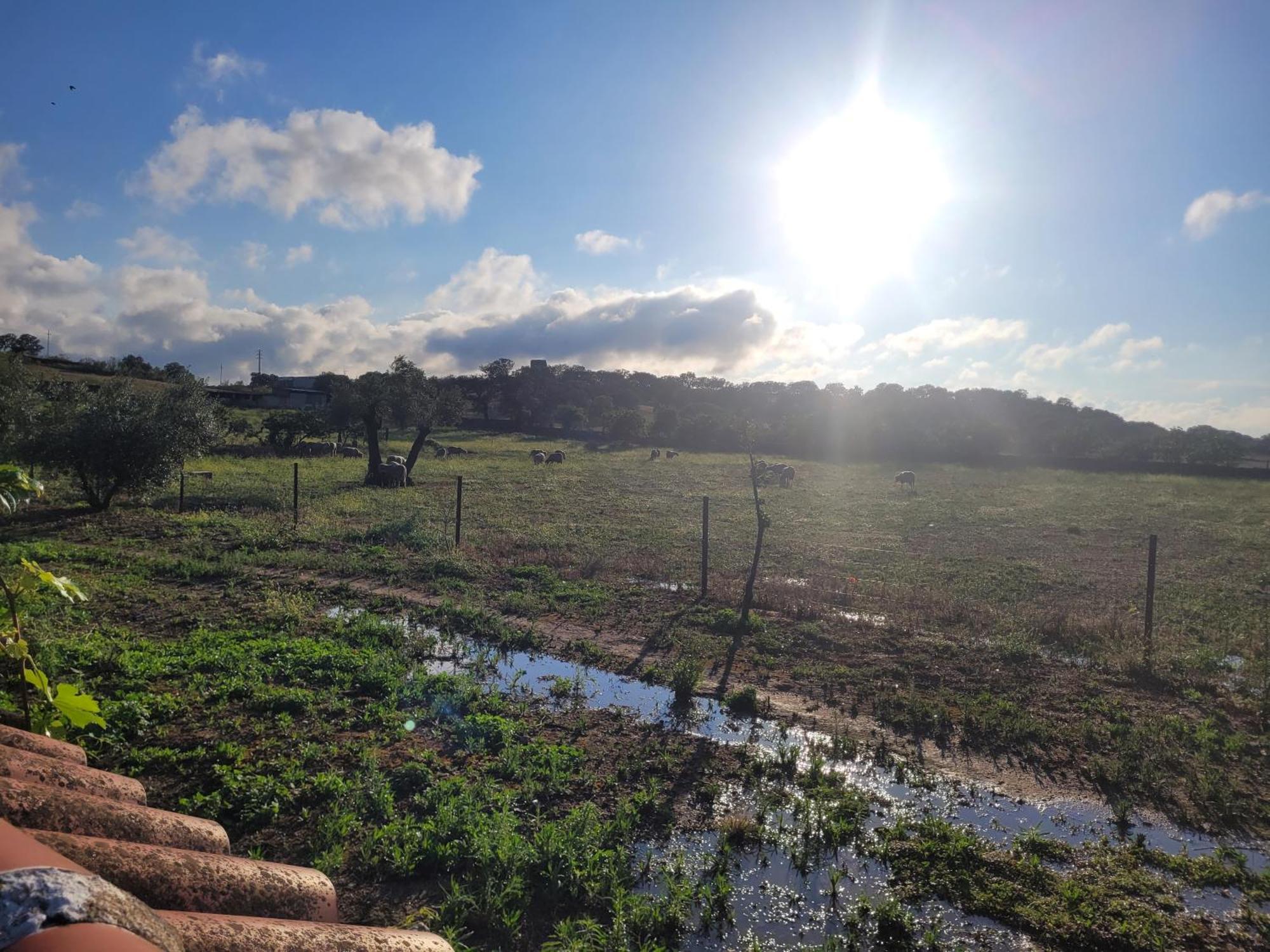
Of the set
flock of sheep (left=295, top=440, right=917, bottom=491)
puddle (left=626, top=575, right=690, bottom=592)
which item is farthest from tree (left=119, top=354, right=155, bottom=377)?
puddle (left=626, top=575, right=690, bottom=592)

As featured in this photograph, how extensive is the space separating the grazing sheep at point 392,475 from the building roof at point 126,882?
27.3 meters

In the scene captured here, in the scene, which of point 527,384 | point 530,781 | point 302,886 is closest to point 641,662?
point 530,781

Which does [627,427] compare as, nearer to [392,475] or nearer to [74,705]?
[392,475]

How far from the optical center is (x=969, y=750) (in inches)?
299

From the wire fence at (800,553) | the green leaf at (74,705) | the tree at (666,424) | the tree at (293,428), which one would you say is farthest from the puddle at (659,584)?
the tree at (666,424)

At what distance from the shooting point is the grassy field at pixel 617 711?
5.04 m

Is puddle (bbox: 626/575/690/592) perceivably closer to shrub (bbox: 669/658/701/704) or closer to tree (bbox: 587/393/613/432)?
shrub (bbox: 669/658/701/704)

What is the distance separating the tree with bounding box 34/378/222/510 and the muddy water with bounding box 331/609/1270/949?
14.4 m

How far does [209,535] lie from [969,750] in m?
15.9

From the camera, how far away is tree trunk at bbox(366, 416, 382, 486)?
97.2 ft

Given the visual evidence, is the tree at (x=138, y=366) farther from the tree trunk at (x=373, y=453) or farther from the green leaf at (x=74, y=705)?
the green leaf at (x=74, y=705)

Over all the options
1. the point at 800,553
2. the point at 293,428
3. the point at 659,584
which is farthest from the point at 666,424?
the point at 659,584

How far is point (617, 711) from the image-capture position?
8250mm

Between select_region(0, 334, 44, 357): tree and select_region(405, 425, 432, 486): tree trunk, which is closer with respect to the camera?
select_region(405, 425, 432, 486): tree trunk
